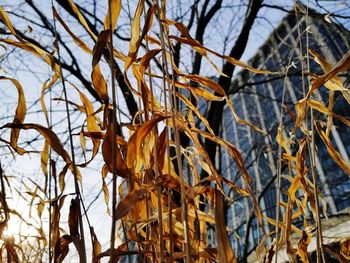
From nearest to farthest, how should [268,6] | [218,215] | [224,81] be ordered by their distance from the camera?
1. [218,215]
2. [224,81]
3. [268,6]

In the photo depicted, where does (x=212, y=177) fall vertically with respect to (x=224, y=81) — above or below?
below

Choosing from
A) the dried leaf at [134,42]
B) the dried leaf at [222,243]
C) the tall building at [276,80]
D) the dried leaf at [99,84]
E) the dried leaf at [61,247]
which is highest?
the tall building at [276,80]

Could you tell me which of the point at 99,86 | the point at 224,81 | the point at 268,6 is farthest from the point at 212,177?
the point at 268,6

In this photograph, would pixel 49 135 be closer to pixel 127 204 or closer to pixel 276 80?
pixel 127 204

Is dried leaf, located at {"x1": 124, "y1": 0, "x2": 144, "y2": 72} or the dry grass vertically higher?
dried leaf, located at {"x1": 124, "y1": 0, "x2": 144, "y2": 72}

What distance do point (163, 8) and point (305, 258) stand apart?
324 mm

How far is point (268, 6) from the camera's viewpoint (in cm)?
174

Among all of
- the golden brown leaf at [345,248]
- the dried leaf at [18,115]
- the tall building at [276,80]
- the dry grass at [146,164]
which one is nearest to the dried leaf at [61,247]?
the dry grass at [146,164]

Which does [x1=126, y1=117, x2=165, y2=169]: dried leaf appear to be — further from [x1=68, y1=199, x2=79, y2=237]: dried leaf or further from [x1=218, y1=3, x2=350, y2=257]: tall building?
[x1=218, y1=3, x2=350, y2=257]: tall building

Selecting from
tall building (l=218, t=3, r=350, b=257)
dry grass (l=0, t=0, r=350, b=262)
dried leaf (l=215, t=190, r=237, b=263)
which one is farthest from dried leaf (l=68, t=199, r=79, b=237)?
tall building (l=218, t=3, r=350, b=257)

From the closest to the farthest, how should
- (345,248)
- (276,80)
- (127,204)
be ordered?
(127,204) < (345,248) < (276,80)

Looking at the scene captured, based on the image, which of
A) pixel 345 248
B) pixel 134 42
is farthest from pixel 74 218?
pixel 345 248

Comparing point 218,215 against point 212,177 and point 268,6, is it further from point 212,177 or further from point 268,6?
point 268,6

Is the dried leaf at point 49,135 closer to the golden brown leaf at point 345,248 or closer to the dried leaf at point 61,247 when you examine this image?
the dried leaf at point 61,247
